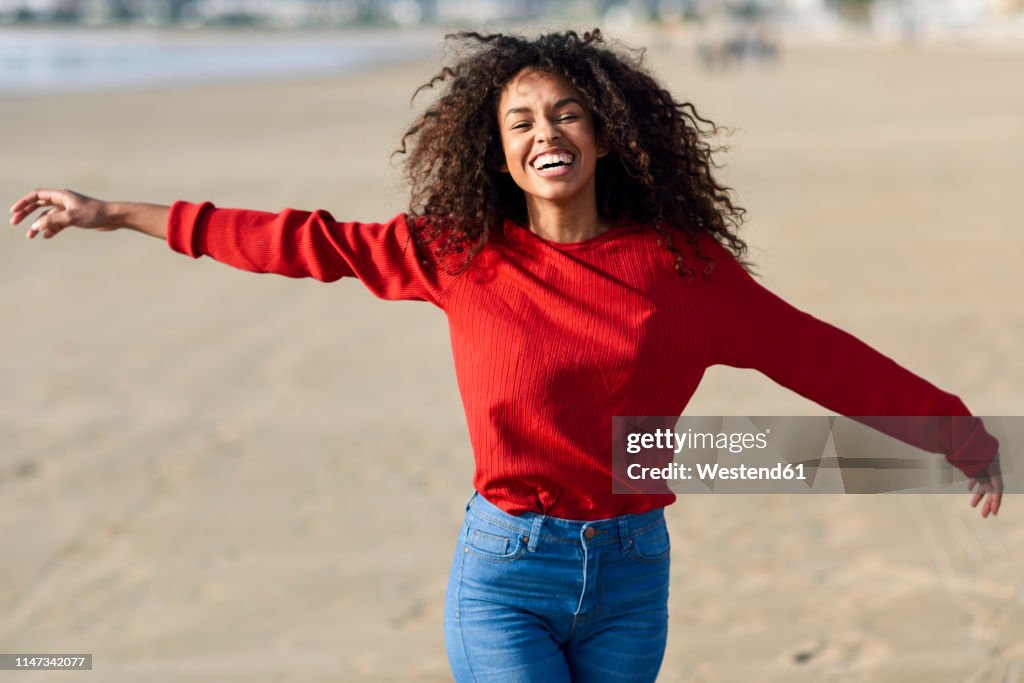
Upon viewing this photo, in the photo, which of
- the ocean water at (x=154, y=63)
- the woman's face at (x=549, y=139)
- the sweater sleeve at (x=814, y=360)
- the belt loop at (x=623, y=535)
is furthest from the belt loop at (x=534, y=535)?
the ocean water at (x=154, y=63)

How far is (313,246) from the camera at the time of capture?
9.09 feet

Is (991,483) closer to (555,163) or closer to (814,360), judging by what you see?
(814,360)

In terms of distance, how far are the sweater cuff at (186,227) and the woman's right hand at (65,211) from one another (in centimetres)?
→ 19

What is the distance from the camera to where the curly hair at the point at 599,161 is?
270cm

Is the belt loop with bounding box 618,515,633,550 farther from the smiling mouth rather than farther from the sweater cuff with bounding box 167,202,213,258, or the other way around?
the sweater cuff with bounding box 167,202,213,258

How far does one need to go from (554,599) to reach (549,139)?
37.6 inches

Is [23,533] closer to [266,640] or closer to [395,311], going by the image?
[266,640]

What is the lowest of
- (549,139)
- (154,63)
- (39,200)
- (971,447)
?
(971,447)

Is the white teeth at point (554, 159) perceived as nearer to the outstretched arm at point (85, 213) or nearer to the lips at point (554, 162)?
the lips at point (554, 162)

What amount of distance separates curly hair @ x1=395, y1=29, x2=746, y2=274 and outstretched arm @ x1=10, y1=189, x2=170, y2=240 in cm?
62

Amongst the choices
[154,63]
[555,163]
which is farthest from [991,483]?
[154,63]

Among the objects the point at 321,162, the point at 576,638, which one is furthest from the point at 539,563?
the point at 321,162

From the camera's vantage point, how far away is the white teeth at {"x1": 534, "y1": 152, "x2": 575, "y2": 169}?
8.68 feet

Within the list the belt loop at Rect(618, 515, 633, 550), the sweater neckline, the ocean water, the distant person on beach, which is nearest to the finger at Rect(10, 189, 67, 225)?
the distant person on beach
